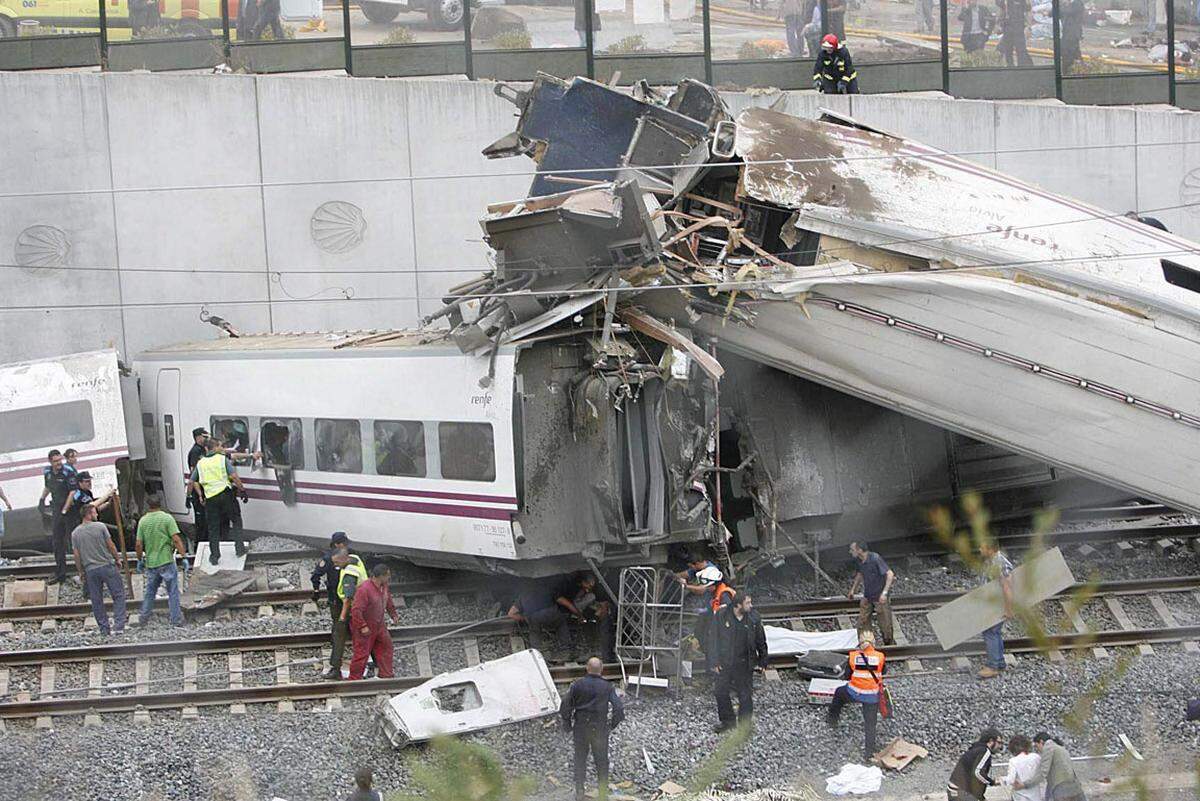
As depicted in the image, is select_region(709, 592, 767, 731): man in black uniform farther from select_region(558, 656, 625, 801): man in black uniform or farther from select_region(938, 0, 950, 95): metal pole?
select_region(938, 0, 950, 95): metal pole

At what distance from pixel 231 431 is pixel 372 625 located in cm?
481

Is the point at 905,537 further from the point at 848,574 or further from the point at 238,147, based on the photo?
the point at 238,147

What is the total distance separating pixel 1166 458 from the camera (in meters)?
13.8

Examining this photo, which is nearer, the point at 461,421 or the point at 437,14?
the point at 461,421

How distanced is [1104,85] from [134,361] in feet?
51.0

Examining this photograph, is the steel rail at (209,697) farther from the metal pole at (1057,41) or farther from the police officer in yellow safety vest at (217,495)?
the metal pole at (1057,41)

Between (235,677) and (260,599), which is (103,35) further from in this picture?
(235,677)

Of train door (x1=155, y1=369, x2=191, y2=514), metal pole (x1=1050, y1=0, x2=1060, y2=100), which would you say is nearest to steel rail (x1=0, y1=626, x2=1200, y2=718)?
train door (x1=155, y1=369, x2=191, y2=514)

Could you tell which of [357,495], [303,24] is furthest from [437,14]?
[357,495]

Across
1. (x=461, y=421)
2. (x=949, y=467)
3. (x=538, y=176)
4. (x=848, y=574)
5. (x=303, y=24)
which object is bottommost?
(x=848, y=574)

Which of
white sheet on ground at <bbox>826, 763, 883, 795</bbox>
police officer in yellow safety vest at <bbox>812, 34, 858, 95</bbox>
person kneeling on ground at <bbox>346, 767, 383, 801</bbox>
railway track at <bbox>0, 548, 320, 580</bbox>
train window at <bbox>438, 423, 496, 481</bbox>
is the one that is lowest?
white sheet on ground at <bbox>826, 763, 883, 795</bbox>

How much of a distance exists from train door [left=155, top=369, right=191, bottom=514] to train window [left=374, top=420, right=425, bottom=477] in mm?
3927

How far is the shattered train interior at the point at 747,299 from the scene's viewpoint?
43.2 ft

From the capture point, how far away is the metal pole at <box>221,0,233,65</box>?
22.0 meters
